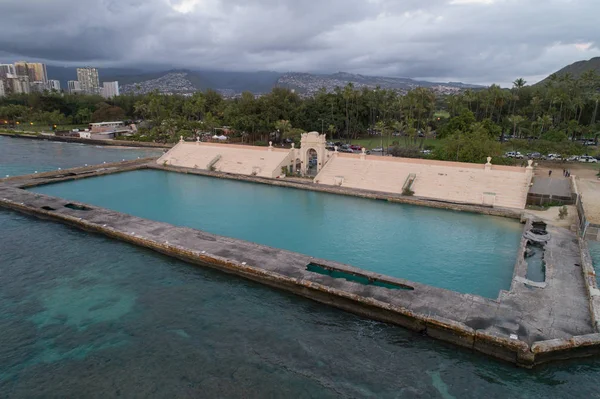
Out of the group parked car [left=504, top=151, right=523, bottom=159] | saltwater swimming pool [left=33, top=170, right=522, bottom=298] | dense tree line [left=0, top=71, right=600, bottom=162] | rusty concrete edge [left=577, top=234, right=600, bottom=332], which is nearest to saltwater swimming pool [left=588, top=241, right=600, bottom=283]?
rusty concrete edge [left=577, top=234, right=600, bottom=332]

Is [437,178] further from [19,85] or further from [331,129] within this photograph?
[19,85]

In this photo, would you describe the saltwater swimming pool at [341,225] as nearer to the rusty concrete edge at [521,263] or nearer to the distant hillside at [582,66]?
the rusty concrete edge at [521,263]

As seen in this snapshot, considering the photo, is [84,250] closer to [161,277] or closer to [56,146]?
[161,277]

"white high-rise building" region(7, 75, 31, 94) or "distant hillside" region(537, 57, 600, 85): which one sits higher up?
"distant hillside" region(537, 57, 600, 85)

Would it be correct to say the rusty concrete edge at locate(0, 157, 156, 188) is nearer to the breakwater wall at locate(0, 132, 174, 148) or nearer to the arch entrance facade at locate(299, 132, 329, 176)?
the breakwater wall at locate(0, 132, 174, 148)

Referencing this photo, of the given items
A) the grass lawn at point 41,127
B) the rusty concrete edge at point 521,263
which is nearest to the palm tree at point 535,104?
the rusty concrete edge at point 521,263

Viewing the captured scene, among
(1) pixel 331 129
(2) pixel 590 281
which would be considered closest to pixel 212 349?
(2) pixel 590 281
